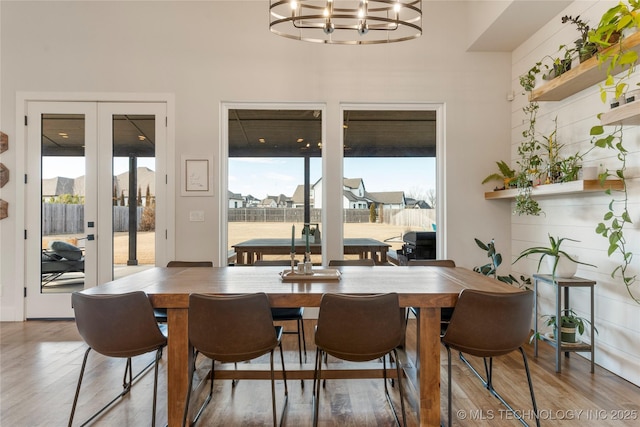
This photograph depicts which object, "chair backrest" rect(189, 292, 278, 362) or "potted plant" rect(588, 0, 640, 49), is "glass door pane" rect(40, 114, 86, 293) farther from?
"potted plant" rect(588, 0, 640, 49)

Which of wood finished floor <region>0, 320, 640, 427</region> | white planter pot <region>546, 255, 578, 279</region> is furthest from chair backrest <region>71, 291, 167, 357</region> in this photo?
white planter pot <region>546, 255, 578, 279</region>

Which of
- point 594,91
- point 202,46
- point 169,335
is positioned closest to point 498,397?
point 169,335

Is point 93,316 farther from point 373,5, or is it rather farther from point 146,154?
point 373,5

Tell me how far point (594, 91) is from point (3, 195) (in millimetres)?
5908

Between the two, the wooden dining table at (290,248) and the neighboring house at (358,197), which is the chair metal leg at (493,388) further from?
the neighboring house at (358,197)

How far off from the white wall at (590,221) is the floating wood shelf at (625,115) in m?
0.28

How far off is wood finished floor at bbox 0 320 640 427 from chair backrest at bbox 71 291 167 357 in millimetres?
544

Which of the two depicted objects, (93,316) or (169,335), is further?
(169,335)

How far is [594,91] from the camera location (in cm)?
295

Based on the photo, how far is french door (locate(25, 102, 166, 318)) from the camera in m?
4.12

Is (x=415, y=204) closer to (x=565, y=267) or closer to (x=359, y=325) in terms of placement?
(x=565, y=267)

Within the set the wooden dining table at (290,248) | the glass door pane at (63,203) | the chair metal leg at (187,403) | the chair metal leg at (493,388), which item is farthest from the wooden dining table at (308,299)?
the glass door pane at (63,203)

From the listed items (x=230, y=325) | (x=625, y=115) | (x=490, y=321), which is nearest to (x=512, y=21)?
(x=625, y=115)

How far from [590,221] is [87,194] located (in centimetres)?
499
